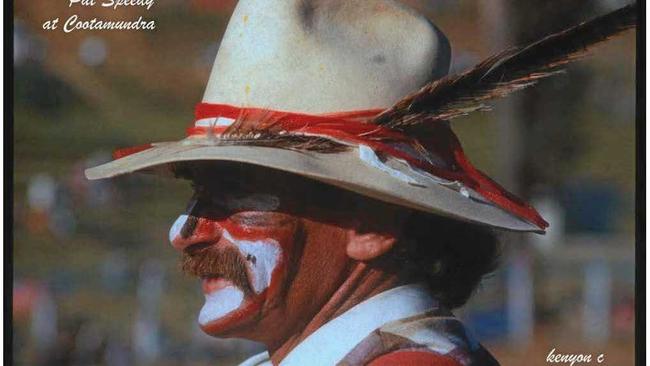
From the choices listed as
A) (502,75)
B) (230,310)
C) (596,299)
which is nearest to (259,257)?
(230,310)

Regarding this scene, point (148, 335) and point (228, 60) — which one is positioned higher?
point (228, 60)

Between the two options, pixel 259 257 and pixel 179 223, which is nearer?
pixel 259 257

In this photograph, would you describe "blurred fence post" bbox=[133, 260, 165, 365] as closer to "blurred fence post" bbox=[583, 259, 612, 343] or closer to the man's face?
the man's face

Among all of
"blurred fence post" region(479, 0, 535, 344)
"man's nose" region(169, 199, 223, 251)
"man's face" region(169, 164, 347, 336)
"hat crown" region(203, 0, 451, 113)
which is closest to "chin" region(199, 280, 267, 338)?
"man's face" region(169, 164, 347, 336)

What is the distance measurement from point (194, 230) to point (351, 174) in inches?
16.4

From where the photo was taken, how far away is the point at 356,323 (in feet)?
8.11

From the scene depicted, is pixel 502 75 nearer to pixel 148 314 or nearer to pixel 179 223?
pixel 179 223

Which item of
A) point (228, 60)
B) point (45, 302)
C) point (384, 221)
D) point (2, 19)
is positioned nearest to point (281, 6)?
point (228, 60)

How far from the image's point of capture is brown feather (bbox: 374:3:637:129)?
244 cm

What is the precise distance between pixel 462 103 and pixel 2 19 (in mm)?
1230

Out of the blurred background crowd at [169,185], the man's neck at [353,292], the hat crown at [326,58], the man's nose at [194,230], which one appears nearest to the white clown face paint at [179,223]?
the man's nose at [194,230]

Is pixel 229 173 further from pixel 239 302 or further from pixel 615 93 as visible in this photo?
pixel 615 93

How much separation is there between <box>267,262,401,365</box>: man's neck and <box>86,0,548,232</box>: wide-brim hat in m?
0.18

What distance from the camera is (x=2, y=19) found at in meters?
2.83
